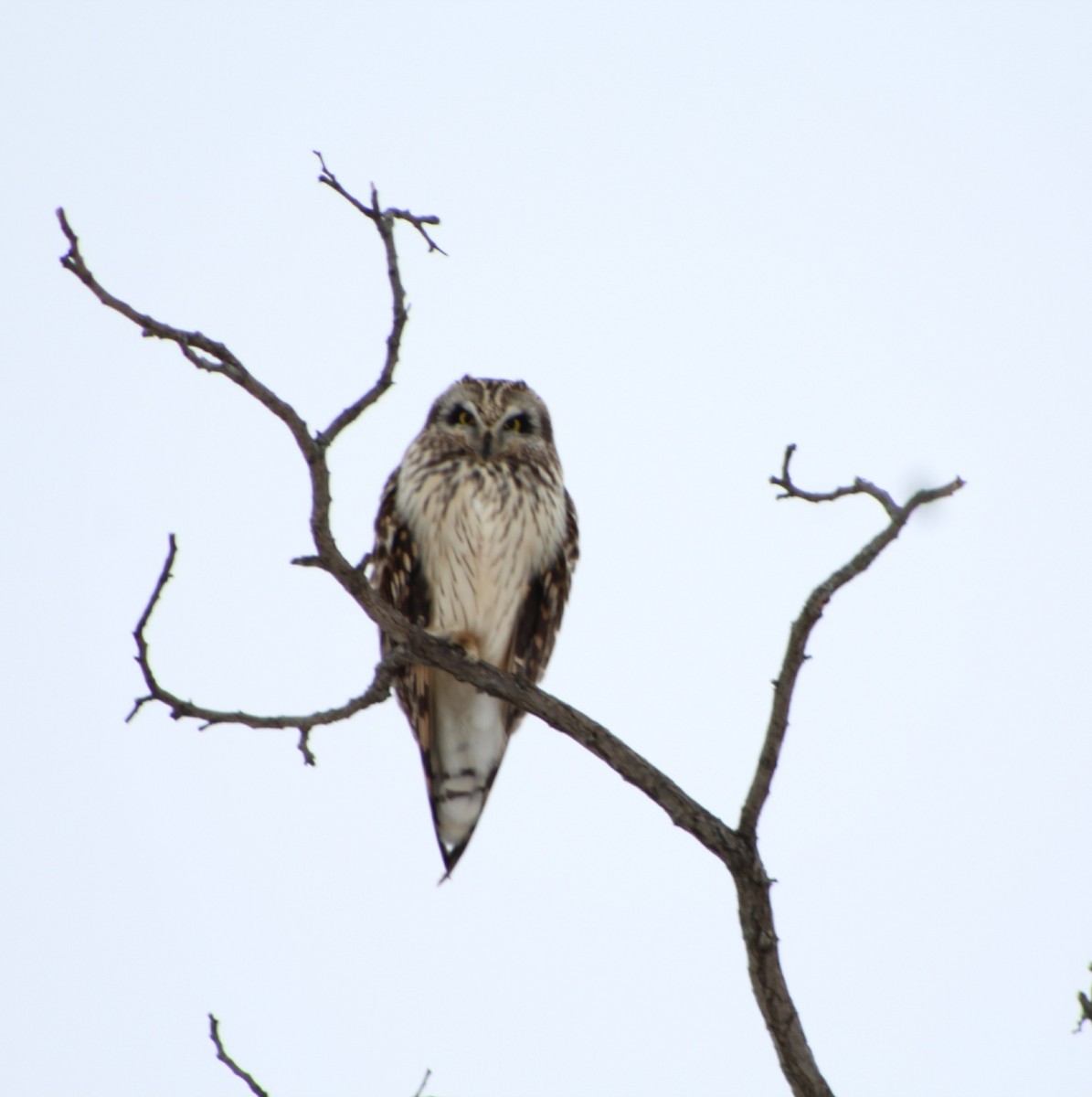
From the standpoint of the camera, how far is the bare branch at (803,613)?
3033mm

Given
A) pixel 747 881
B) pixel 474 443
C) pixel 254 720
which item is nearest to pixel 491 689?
pixel 254 720

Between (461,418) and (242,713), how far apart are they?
2.21 meters

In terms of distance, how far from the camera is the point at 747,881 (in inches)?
121

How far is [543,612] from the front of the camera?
5109 mm

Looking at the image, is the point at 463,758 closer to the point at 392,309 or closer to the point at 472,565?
the point at 472,565

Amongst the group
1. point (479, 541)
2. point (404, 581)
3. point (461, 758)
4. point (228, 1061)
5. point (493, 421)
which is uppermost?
point (493, 421)

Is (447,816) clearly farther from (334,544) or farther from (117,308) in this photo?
(117,308)

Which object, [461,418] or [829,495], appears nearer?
[829,495]

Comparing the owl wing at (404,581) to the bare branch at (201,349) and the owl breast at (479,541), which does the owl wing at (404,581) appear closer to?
the owl breast at (479,541)

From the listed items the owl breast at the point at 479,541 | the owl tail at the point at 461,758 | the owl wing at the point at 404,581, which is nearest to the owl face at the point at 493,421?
the owl breast at the point at 479,541

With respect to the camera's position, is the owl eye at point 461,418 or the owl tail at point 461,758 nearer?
the owl tail at point 461,758

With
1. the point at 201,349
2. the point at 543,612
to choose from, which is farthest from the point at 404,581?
the point at 201,349

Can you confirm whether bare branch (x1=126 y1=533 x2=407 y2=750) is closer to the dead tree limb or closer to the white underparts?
the dead tree limb

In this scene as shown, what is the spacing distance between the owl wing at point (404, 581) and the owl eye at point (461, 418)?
0.35 meters
